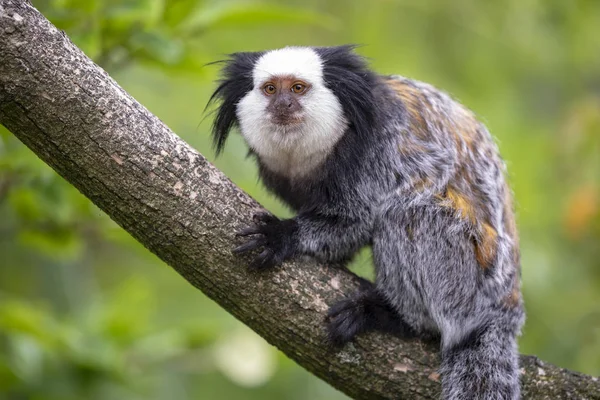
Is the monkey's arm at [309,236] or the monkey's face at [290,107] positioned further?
the monkey's face at [290,107]

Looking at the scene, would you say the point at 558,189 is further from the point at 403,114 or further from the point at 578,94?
the point at 403,114

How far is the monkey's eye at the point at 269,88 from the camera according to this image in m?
4.04

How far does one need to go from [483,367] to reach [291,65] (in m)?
1.90

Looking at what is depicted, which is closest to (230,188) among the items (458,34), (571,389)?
(571,389)

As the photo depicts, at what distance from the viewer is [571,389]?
3496 mm

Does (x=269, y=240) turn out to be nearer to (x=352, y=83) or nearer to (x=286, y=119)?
(x=286, y=119)

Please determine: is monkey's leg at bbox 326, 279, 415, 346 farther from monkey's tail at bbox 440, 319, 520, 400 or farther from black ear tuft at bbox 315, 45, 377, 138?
black ear tuft at bbox 315, 45, 377, 138

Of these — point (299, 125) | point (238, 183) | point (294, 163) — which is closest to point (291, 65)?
point (299, 125)

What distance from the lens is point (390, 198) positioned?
388 centimetres

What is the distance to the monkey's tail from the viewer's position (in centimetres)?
346

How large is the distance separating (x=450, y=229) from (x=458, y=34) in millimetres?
3850

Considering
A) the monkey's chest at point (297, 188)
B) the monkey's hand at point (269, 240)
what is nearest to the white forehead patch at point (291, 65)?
the monkey's chest at point (297, 188)

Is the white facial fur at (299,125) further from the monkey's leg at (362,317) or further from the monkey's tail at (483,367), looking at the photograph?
the monkey's tail at (483,367)

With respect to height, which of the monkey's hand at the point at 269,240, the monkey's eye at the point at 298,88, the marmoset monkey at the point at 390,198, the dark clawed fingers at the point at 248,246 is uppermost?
the monkey's eye at the point at 298,88
